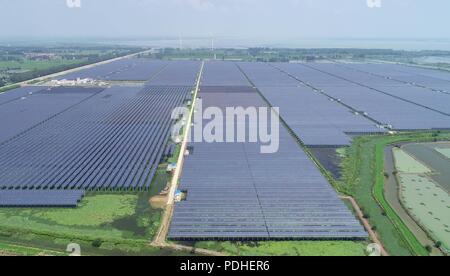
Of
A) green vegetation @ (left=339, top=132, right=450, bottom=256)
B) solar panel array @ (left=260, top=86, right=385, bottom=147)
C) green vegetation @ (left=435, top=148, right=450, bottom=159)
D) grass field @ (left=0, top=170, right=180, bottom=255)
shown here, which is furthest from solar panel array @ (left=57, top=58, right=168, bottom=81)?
green vegetation @ (left=435, top=148, right=450, bottom=159)

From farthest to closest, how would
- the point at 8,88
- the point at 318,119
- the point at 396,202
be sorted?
the point at 8,88 → the point at 318,119 → the point at 396,202

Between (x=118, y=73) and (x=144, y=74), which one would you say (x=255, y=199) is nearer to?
(x=144, y=74)

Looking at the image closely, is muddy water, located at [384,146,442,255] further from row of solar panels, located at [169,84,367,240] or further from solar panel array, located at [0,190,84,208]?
solar panel array, located at [0,190,84,208]

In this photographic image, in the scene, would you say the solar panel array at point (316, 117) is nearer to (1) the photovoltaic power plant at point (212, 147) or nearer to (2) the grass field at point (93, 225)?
(1) the photovoltaic power plant at point (212, 147)

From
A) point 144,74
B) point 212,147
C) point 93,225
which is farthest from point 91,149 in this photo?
point 144,74

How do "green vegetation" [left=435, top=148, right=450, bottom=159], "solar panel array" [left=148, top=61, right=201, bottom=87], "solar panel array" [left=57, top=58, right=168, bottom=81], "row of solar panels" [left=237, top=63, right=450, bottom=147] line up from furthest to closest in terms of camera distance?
"solar panel array" [left=57, top=58, right=168, bottom=81], "solar panel array" [left=148, top=61, right=201, bottom=87], "row of solar panels" [left=237, top=63, right=450, bottom=147], "green vegetation" [left=435, top=148, right=450, bottom=159]
